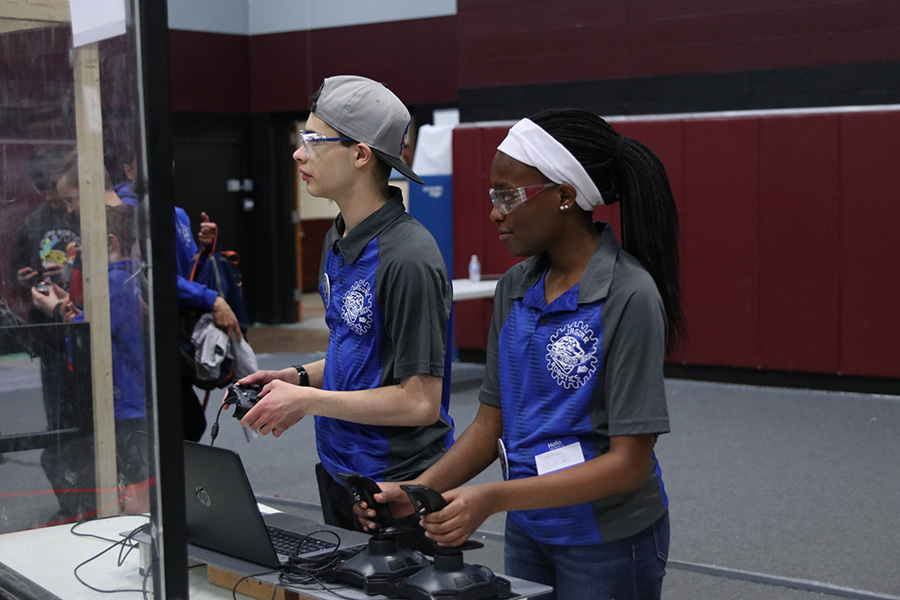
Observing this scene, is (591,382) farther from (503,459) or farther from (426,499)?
(426,499)

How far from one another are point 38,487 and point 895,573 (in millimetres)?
2860

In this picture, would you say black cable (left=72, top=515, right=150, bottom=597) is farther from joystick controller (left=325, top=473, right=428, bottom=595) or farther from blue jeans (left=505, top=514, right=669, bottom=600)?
blue jeans (left=505, top=514, right=669, bottom=600)

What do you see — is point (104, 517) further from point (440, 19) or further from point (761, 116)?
point (440, 19)

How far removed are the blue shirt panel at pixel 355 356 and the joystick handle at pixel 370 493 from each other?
11.6 inches

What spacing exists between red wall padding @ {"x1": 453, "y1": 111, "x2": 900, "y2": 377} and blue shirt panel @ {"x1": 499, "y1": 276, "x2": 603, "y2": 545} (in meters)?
5.19

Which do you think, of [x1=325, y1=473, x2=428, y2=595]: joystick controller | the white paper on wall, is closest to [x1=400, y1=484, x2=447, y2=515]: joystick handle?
[x1=325, y1=473, x2=428, y2=595]: joystick controller

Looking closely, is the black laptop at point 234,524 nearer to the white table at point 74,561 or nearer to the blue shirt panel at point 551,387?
the white table at point 74,561

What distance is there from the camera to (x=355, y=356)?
1.88 metres

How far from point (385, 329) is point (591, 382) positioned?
18.8 inches

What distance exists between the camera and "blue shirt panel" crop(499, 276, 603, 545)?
59.7 inches

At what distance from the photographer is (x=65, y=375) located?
145cm

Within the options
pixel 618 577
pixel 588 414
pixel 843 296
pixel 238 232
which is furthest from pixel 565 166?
pixel 238 232

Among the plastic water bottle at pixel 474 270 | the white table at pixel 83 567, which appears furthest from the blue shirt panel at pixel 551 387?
the plastic water bottle at pixel 474 270

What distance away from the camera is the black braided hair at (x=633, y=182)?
1.58 metres
